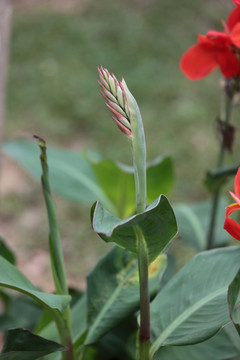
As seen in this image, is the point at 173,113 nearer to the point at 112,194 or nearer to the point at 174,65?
the point at 174,65

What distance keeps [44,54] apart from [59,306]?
12.5 feet

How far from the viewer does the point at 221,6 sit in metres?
4.77

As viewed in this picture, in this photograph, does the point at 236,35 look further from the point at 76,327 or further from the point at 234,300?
the point at 76,327

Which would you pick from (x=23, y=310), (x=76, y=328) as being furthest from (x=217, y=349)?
(x=23, y=310)

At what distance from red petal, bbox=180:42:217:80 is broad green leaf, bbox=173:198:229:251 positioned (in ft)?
1.71

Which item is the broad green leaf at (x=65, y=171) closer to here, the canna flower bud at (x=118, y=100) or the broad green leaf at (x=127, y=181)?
the broad green leaf at (x=127, y=181)

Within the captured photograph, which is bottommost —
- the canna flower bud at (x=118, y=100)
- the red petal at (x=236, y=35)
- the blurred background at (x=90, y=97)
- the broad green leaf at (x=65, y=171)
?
the blurred background at (x=90, y=97)

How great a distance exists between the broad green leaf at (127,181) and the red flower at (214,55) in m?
0.35

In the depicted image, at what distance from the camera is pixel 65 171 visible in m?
1.50

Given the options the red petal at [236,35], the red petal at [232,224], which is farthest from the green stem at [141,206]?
the red petal at [236,35]

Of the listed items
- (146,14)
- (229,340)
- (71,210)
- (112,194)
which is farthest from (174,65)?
(229,340)

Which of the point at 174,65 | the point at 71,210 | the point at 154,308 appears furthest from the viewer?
the point at 174,65

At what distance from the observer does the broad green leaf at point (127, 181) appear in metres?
1.31

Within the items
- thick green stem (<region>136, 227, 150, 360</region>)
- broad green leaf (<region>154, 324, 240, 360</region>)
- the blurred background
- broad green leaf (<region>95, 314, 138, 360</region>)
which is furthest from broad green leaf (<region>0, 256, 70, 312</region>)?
the blurred background
